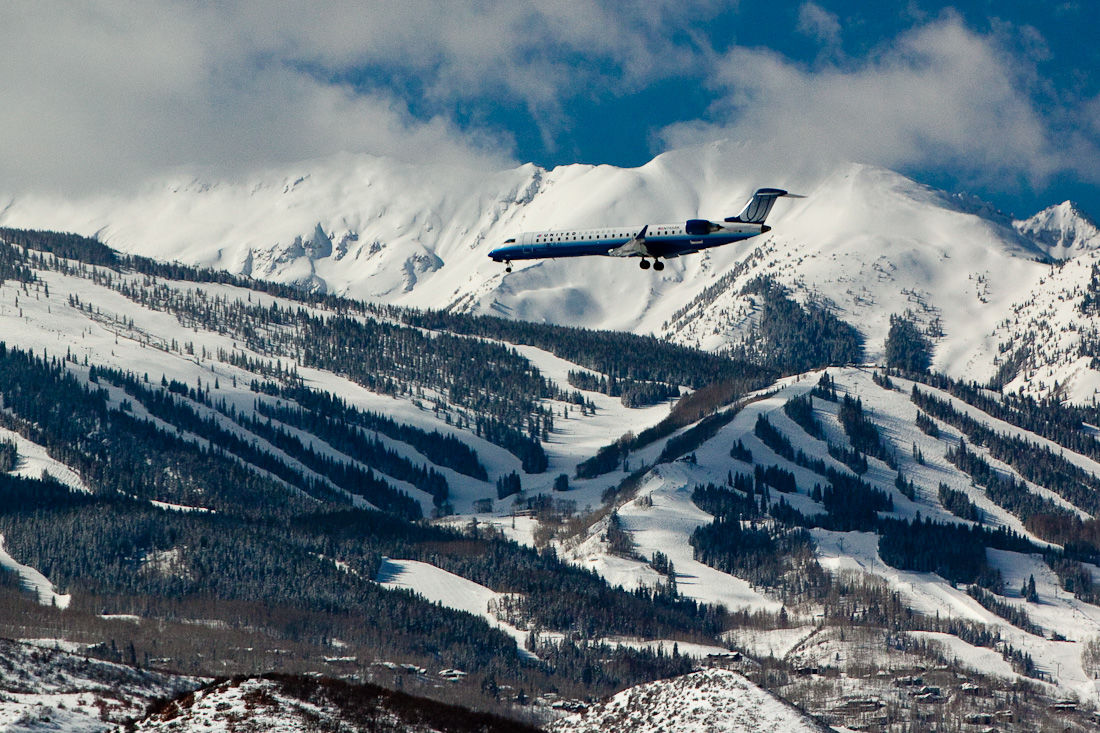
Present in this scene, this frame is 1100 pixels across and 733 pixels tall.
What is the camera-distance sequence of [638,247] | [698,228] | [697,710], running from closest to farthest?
1. [697,710]
2. [638,247]
3. [698,228]

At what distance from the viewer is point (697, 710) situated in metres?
143

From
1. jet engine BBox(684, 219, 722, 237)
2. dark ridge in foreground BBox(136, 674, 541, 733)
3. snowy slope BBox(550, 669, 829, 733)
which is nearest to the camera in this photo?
dark ridge in foreground BBox(136, 674, 541, 733)

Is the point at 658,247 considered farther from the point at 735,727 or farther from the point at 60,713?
the point at 60,713

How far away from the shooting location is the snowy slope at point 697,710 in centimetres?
13975

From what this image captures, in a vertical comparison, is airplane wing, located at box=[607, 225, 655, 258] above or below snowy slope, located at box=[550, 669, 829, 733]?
above

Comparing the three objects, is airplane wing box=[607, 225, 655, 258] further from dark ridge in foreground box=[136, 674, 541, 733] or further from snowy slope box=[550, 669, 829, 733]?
dark ridge in foreground box=[136, 674, 541, 733]

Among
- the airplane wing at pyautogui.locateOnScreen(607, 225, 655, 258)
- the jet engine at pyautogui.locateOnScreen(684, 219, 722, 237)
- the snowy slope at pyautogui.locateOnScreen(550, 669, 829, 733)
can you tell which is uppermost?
the jet engine at pyautogui.locateOnScreen(684, 219, 722, 237)

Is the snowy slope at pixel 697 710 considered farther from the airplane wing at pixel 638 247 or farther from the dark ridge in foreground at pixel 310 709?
the airplane wing at pixel 638 247

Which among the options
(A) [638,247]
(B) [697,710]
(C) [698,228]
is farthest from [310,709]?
(C) [698,228]

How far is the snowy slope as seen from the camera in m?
140

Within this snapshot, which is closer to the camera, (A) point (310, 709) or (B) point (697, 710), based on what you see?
(A) point (310, 709)

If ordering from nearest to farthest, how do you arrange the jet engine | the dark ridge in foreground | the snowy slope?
the dark ridge in foreground, the snowy slope, the jet engine

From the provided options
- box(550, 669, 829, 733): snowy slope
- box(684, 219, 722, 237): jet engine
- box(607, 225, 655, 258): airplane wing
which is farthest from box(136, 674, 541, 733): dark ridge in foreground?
box(684, 219, 722, 237): jet engine

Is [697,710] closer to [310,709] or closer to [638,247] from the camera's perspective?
[310,709]
